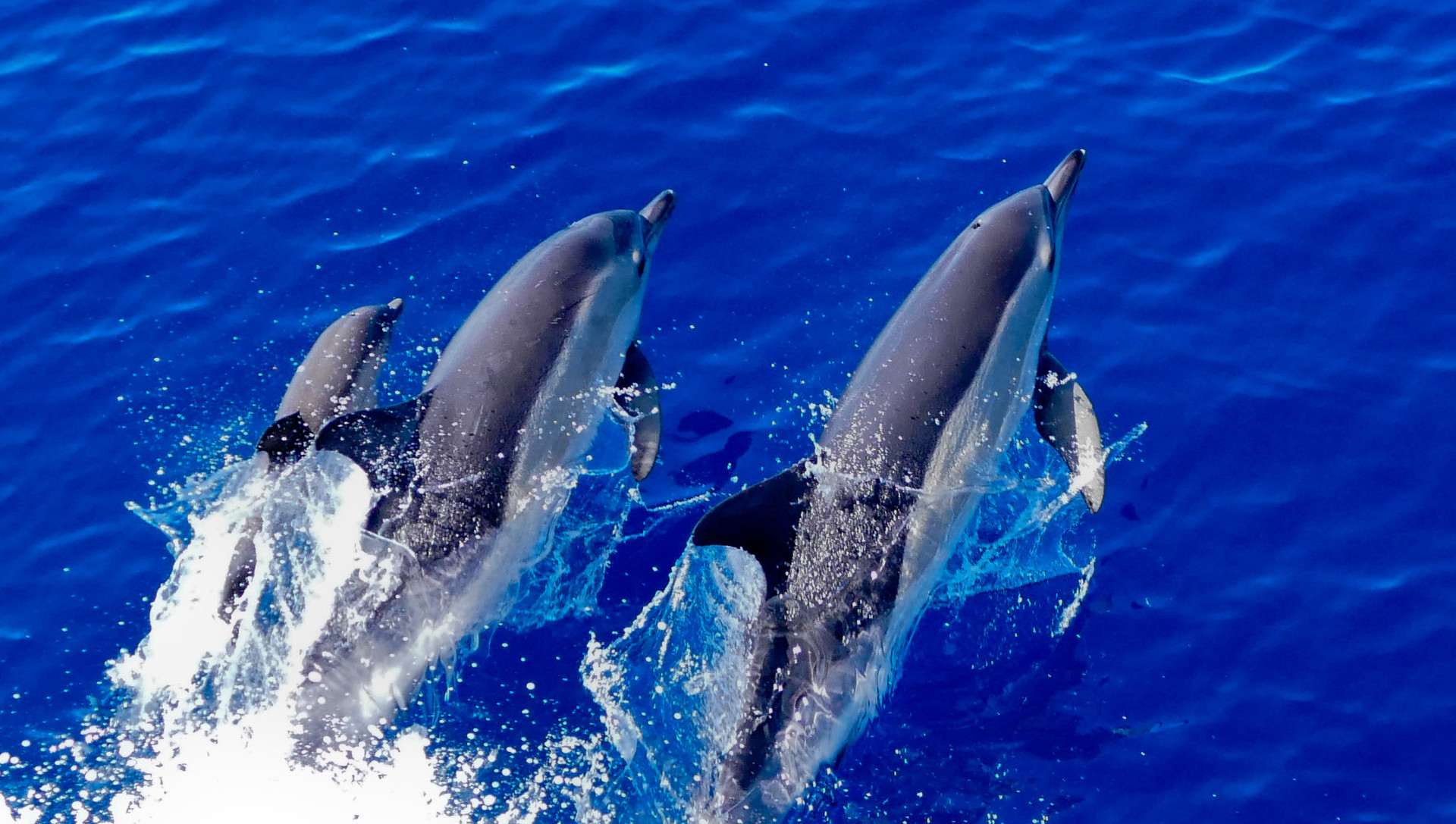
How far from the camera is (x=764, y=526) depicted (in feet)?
23.3

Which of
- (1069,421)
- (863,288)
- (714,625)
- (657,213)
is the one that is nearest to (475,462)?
(714,625)

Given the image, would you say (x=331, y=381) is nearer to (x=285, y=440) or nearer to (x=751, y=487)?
(x=285, y=440)

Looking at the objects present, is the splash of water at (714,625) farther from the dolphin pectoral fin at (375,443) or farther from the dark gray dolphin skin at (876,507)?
the dolphin pectoral fin at (375,443)

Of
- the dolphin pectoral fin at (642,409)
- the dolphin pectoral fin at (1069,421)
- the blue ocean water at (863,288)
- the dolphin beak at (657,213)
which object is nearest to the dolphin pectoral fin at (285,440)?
the blue ocean water at (863,288)

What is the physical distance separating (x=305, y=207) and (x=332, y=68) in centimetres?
173

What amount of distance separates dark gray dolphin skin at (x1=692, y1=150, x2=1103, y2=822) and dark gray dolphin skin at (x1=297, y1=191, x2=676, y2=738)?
1355 mm

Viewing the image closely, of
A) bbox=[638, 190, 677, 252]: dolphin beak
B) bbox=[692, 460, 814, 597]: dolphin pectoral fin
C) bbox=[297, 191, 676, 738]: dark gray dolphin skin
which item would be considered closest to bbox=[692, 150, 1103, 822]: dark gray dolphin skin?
bbox=[692, 460, 814, 597]: dolphin pectoral fin

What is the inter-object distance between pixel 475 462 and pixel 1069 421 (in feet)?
11.6

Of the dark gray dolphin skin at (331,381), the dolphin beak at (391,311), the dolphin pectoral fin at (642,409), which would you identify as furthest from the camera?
the dolphin beak at (391,311)

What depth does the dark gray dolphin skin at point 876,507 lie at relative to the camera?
683cm

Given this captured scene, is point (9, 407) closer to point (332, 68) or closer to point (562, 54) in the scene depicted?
point (332, 68)

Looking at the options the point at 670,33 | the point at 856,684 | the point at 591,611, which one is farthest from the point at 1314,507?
the point at 670,33

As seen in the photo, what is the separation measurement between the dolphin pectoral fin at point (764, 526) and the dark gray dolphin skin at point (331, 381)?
2289mm

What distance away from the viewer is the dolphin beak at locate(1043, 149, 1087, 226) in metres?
9.41
